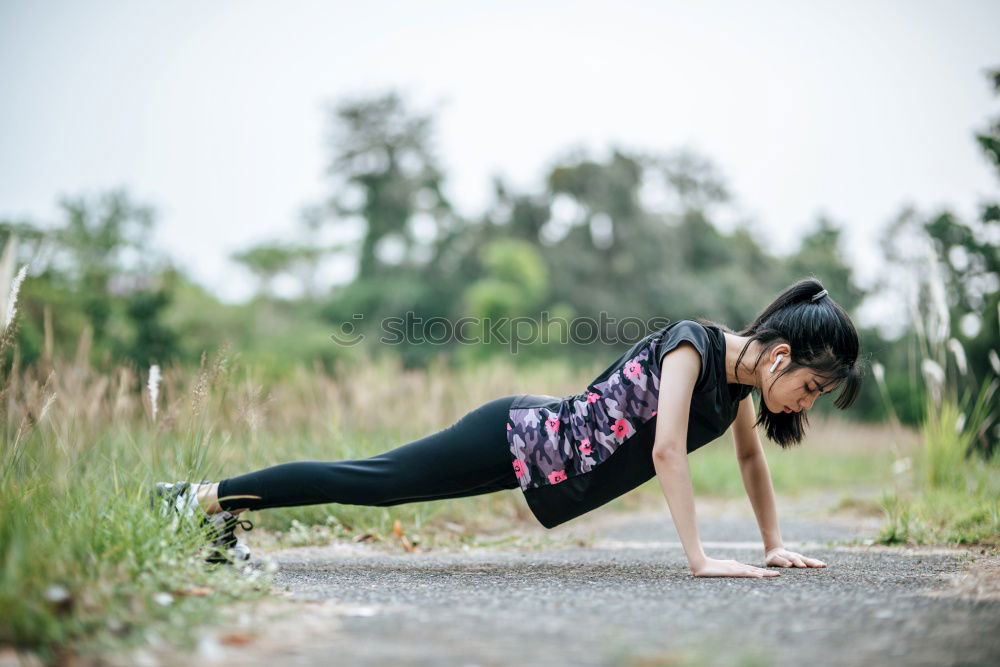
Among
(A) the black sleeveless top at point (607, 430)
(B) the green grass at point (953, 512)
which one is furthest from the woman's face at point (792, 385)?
(B) the green grass at point (953, 512)

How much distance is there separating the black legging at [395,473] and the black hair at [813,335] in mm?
801

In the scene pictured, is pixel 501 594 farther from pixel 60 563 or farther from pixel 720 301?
pixel 720 301

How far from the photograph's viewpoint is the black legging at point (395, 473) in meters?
2.52

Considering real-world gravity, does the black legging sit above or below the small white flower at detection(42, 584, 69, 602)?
above

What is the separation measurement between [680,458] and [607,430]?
301 millimetres

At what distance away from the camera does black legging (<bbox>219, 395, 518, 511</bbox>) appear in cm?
252

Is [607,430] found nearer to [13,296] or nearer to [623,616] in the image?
[623,616]

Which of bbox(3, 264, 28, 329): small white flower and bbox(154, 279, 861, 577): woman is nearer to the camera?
bbox(3, 264, 28, 329): small white flower

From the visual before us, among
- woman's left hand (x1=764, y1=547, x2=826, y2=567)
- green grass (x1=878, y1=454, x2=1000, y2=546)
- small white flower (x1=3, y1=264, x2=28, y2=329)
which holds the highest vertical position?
small white flower (x1=3, y1=264, x2=28, y2=329)

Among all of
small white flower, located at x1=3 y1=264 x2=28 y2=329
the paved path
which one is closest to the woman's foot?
the paved path

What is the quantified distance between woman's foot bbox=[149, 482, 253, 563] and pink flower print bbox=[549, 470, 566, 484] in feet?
3.12

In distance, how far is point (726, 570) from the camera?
88.0 inches

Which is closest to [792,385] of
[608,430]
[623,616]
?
[608,430]

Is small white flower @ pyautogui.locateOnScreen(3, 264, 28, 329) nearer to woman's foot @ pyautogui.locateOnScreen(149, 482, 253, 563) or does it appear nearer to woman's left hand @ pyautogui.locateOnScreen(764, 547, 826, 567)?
woman's foot @ pyautogui.locateOnScreen(149, 482, 253, 563)
